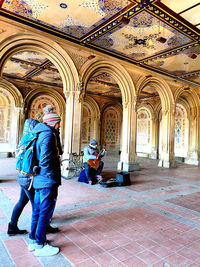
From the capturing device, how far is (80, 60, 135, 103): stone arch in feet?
26.1

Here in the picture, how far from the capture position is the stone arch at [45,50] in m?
6.18

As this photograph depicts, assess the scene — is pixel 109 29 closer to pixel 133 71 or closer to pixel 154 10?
pixel 154 10

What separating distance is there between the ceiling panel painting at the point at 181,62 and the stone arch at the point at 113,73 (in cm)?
130

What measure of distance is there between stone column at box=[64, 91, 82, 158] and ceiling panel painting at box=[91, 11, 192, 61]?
7.18ft

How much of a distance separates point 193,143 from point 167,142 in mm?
3180

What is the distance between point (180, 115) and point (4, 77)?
479 inches

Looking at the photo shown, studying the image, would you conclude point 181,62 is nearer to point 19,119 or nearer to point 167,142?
point 167,142

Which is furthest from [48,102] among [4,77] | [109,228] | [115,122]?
[109,228]

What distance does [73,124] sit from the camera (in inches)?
305

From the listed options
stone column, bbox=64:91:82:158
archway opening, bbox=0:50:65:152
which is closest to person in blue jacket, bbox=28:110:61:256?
stone column, bbox=64:91:82:158

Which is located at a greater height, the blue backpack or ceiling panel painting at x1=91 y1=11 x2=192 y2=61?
ceiling panel painting at x1=91 y1=11 x2=192 y2=61

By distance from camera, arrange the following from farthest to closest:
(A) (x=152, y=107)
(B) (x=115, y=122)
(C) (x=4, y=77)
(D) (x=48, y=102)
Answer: (B) (x=115, y=122)
(A) (x=152, y=107)
(D) (x=48, y=102)
(C) (x=4, y=77)

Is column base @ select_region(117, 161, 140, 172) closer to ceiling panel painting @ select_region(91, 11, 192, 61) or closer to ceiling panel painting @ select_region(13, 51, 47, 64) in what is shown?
ceiling panel painting @ select_region(91, 11, 192, 61)

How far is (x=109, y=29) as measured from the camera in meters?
6.31
